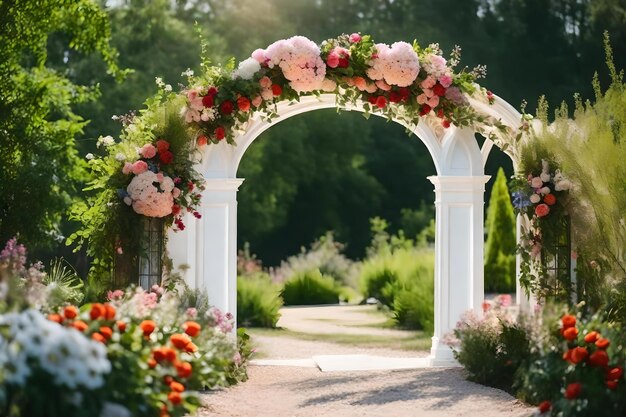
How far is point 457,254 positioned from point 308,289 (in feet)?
27.6

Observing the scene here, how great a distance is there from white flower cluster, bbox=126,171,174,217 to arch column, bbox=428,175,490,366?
264 centimetres

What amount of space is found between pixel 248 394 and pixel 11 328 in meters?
4.38

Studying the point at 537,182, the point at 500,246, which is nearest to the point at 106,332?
the point at 537,182

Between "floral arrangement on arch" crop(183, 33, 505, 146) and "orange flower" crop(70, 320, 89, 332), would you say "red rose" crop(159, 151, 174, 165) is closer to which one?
"floral arrangement on arch" crop(183, 33, 505, 146)

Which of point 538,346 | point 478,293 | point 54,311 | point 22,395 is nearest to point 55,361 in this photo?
point 22,395

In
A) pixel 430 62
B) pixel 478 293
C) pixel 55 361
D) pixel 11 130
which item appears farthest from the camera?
pixel 11 130

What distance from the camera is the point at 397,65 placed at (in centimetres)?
866

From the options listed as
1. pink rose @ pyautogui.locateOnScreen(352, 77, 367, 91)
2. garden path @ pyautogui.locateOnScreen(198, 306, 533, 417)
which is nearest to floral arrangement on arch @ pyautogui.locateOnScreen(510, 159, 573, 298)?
garden path @ pyautogui.locateOnScreen(198, 306, 533, 417)

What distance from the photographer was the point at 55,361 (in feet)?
12.4

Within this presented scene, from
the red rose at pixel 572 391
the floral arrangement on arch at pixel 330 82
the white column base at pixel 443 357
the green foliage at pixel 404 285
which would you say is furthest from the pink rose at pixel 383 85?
the green foliage at pixel 404 285

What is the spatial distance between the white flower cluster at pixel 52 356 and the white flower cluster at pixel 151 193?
176 inches

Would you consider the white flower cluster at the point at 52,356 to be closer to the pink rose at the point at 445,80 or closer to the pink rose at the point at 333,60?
the pink rose at the point at 333,60

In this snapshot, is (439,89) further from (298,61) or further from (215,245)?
(215,245)

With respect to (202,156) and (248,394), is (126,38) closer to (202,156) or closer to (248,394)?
(202,156)
